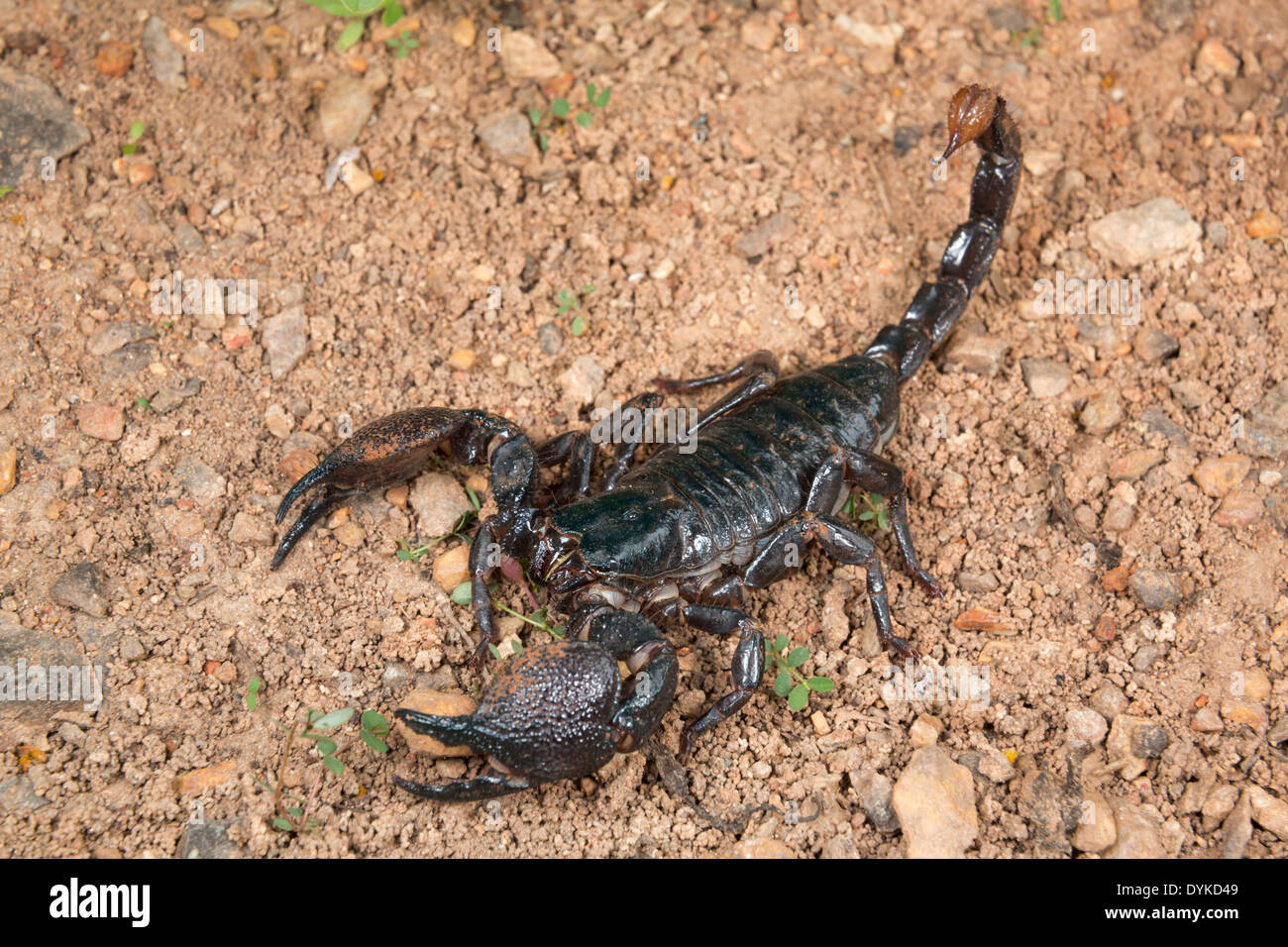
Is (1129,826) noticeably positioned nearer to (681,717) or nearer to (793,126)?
(681,717)

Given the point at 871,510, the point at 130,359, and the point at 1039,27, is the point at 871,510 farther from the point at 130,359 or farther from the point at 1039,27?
the point at 130,359

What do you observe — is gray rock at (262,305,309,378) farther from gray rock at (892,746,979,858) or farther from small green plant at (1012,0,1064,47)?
small green plant at (1012,0,1064,47)

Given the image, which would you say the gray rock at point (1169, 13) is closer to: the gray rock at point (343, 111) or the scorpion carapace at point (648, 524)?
the scorpion carapace at point (648, 524)

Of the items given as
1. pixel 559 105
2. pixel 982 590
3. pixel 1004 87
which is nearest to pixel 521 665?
pixel 982 590

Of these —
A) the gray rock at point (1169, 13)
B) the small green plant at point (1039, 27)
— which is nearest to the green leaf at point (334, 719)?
the small green plant at point (1039, 27)

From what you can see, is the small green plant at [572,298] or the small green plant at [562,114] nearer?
the small green plant at [572,298]
